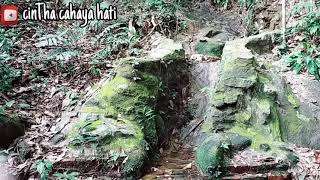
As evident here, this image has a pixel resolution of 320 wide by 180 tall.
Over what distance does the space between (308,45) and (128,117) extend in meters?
3.83

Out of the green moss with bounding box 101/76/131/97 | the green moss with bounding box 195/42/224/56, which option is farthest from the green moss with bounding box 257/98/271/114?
the green moss with bounding box 195/42/224/56

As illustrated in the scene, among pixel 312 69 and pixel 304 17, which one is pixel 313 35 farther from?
pixel 312 69

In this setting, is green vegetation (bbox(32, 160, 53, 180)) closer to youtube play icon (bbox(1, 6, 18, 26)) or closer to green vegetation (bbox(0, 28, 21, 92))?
green vegetation (bbox(0, 28, 21, 92))

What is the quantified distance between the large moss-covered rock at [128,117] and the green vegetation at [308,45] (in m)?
2.14

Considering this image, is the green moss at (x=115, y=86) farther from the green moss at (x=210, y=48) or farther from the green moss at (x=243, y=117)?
the green moss at (x=210, y=48)

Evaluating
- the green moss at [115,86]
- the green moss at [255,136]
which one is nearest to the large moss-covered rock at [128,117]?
the green moss at [115,86]

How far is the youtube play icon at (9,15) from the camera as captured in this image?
6.64 meters

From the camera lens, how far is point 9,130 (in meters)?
4.16

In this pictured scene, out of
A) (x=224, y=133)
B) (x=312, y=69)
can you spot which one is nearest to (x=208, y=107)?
(x=224, y=133)

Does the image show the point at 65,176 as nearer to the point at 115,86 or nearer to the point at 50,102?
the point at 115,86

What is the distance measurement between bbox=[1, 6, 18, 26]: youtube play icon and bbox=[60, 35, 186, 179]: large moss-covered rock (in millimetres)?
2840

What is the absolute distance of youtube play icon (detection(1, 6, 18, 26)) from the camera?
6.64 meters

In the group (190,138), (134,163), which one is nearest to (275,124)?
(190,138)

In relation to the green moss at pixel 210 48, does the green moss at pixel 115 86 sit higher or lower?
lower
